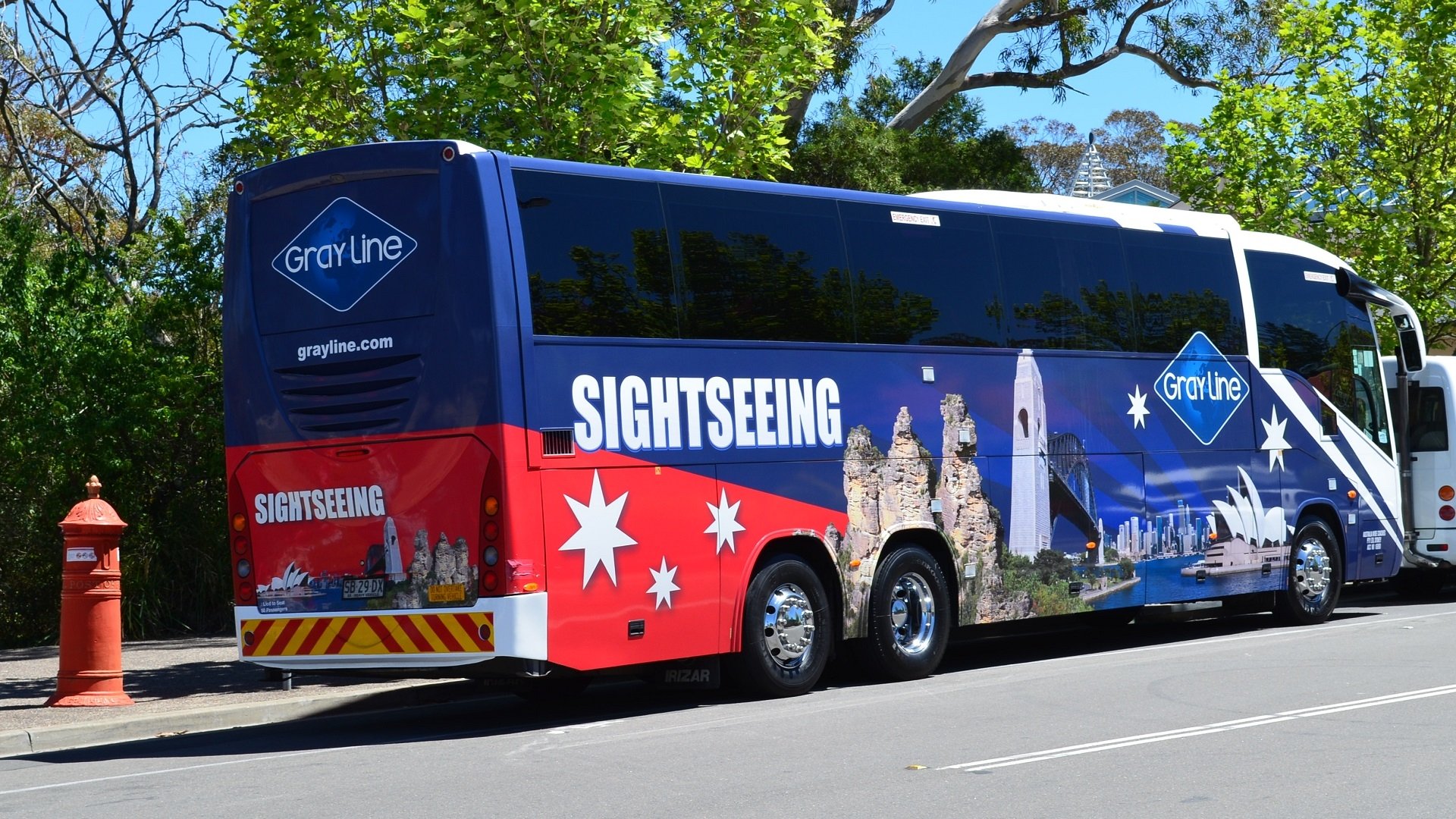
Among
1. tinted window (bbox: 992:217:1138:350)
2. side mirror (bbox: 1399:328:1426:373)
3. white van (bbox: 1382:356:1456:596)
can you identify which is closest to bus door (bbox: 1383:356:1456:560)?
white van (bbox: 1382:356:1456:596)

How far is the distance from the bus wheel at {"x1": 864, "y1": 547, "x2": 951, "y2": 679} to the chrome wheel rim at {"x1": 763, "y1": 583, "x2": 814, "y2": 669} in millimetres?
720

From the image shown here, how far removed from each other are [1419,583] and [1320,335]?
5.71 metres

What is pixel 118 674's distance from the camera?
12461 mm

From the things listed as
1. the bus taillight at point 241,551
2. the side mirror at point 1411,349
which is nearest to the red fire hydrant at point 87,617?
the bus taillight at point 241,551

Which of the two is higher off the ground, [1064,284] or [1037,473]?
[1064,284]

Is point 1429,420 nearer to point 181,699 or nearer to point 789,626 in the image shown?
point 789,626

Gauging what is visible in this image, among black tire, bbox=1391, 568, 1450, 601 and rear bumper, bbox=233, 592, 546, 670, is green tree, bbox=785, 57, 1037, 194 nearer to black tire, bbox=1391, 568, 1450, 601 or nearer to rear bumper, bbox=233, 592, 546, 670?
black tire, bbox=1391, 568, 1450, 601

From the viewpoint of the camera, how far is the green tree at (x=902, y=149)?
89.4 feet

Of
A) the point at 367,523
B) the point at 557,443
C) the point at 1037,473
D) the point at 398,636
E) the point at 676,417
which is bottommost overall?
the point at 398,636

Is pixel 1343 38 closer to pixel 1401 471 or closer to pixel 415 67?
pixel 1401 471

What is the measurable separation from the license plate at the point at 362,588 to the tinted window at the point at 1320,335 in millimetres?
9751

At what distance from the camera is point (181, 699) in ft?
41.7

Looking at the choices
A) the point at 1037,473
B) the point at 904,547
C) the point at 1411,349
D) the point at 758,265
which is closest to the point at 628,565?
the point at 758,265

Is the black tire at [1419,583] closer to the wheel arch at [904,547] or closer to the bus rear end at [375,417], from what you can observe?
the wheel arch at [904,547]
